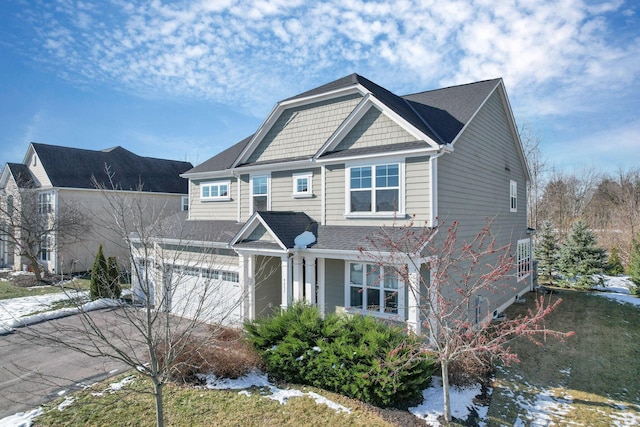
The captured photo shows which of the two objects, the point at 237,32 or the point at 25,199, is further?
the point at 25,199

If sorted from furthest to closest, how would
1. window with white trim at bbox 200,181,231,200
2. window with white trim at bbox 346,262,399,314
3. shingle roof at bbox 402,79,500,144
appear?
window with white trim at bbox 200,181,231,200 → shingle roof at bbox 402,79,500,144 → window with white trim at bbox 346,262,399,314

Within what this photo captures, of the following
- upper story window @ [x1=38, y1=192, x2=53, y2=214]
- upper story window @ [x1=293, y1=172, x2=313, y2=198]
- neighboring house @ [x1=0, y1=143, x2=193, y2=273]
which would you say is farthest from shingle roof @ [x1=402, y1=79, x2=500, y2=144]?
upper story window @ [x1=38, y1=192, x2=53, y2=214]

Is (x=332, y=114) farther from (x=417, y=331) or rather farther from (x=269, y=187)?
(x=417, y=331)

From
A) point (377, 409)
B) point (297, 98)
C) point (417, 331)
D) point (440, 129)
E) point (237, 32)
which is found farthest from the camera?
point (297, 98)

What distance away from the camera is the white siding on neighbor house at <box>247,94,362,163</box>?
12656 millimetres

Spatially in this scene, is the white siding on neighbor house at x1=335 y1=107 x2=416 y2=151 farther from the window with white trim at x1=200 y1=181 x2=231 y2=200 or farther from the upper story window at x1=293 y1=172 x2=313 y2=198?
the window with white trim at x1=200 y1=181 x2=231 y2=200

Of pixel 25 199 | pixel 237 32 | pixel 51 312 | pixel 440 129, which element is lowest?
pixel 51 312

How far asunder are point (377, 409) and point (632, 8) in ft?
46.3

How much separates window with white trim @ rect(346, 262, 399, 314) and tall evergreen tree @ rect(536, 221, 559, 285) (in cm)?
1573

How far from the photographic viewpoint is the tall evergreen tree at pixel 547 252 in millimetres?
21469

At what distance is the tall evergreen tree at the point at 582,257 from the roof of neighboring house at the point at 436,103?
11.7m

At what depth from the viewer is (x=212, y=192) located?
16500 mm

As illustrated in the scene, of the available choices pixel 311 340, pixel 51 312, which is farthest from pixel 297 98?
pixel 51 312

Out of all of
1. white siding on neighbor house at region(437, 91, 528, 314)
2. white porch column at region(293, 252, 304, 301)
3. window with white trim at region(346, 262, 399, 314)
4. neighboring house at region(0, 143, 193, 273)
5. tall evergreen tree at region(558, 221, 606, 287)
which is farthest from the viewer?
neighboring house at region(0, 143, 193, 273)
